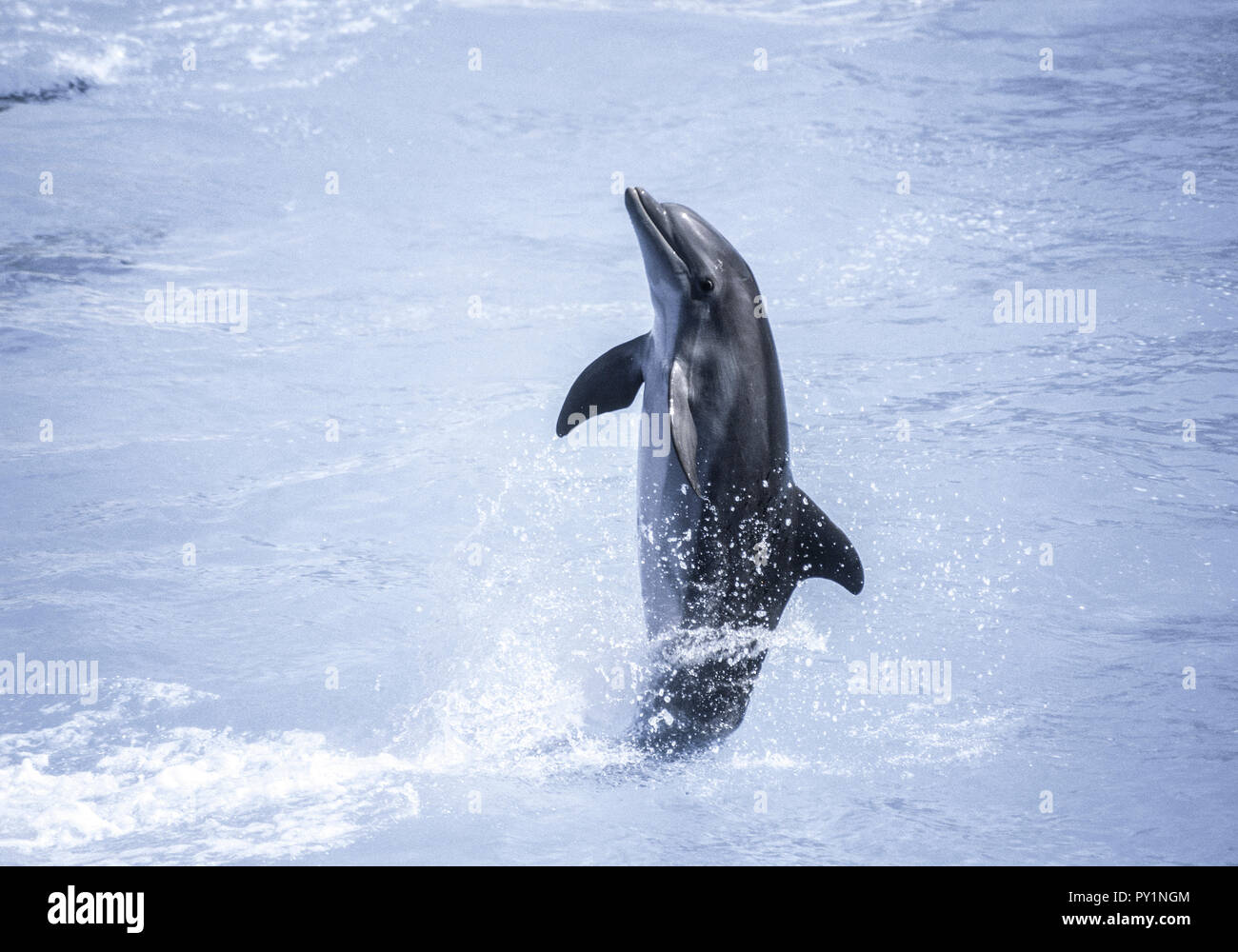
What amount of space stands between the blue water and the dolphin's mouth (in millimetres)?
2734

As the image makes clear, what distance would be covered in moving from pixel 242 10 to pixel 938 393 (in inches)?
532

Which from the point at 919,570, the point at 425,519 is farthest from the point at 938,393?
the point at 425,519

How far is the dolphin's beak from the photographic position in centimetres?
699

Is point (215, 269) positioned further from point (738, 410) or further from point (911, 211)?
point (738, 410)

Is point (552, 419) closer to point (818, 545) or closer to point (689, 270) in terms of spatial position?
point (689, 270)

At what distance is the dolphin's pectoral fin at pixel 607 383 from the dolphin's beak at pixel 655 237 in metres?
0.56

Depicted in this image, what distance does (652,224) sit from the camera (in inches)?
277

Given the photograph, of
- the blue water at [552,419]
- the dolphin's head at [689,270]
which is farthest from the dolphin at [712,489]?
the blue water at [552,419]

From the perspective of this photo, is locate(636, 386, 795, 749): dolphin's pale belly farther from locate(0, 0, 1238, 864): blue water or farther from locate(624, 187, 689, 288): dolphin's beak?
locate(624, 187, 689, 288): dolphin's beak

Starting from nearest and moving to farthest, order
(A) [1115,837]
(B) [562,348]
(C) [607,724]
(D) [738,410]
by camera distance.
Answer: (D) [738,410], (A) [1115,837], (C) [607,724], (B) [562,348]

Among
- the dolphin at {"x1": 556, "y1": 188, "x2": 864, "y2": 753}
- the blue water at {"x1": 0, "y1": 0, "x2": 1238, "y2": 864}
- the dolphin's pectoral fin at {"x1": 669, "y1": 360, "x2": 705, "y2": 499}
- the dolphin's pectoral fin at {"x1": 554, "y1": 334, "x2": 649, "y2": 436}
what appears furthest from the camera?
the blue water at {"x1": 0, "y1": 0, "x2": 1238, "y2": 864}

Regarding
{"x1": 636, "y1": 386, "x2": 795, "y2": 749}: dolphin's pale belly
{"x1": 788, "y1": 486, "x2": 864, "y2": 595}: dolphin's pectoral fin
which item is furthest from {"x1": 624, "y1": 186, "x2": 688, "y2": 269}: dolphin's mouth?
{"x1": 788, "y1": 486, "x2": 864, "y2": 595}: dolphin's pectoral fin

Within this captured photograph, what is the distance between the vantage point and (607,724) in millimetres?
8281

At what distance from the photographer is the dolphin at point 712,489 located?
686 cm
